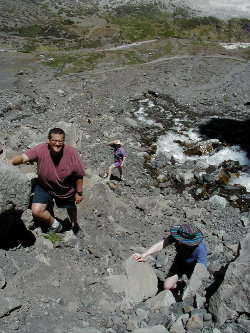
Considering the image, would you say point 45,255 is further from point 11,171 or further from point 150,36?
point 150,36

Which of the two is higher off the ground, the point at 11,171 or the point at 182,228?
the point at 11,171

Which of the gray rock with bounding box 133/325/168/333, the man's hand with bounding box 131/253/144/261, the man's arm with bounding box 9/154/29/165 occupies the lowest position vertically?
the man's hand with bounding box 131/253/144/261

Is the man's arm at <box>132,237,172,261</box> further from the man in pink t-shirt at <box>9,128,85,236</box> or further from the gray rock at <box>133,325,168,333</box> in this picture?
the man in pink t-shirt at <box>9,128,85,236</box>

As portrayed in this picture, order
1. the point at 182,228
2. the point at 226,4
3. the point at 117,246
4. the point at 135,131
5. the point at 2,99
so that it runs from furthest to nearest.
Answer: the point at 226,4 < the point at 2,99 < the point at 135,131 < the point at 117,246 < the point at 182,228

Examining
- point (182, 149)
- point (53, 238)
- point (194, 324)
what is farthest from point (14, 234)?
point (182, 149)

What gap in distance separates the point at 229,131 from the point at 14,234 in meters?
16.1

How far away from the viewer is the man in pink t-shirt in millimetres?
7554

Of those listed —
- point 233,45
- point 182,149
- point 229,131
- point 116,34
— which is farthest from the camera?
point 116,34

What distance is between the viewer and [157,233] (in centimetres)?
1180

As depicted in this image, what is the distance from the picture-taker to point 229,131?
21.5 m

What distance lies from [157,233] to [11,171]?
5.86 metres

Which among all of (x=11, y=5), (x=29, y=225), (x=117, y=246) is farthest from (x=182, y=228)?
(x=11, y=5)

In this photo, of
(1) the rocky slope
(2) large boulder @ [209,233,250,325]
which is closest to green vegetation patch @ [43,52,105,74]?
(1) the rocky slope

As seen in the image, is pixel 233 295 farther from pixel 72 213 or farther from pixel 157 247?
pixel 72 213
